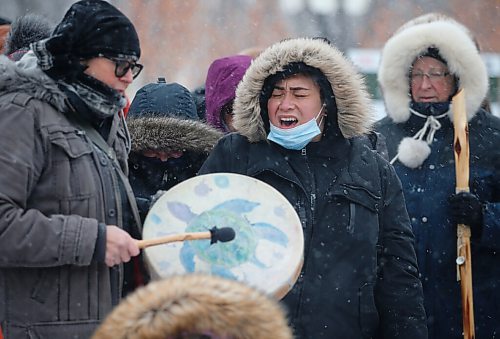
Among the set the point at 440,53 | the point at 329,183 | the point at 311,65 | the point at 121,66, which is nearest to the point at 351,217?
the point at 329,183

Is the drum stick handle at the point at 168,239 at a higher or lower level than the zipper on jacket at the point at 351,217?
higher

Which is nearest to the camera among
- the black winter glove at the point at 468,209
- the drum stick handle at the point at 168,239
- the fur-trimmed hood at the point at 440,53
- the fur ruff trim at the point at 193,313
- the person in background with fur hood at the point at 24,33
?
the fur ruff trim at the point at 193,313

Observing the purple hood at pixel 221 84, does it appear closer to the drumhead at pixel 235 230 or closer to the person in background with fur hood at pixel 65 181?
the drumhead at pixel 235 230

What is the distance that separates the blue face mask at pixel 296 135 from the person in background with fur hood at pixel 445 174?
1176mm

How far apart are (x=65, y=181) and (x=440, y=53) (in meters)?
2.95

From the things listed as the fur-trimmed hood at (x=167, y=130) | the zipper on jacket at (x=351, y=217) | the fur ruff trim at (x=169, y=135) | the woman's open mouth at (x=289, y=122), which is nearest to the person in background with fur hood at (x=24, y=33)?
the fur-trimmed hood at (x=167, y=130)

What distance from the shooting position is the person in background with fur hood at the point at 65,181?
3521 millimetres

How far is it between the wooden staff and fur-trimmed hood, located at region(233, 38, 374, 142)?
2.77 feet

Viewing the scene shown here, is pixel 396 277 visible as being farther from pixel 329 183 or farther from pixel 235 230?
pixel 235 230

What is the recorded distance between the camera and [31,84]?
3.72 meters

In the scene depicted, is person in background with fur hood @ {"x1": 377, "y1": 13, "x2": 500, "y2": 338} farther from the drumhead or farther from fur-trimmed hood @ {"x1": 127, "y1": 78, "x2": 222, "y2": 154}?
the drumhead

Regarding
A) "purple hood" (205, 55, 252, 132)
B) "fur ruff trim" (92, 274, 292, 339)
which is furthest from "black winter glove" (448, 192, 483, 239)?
"fur ruff trim" (92, 274, 292, 339)

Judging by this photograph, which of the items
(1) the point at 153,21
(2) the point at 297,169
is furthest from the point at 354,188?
(1) the point at 153,21

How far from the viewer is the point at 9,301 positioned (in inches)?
142
